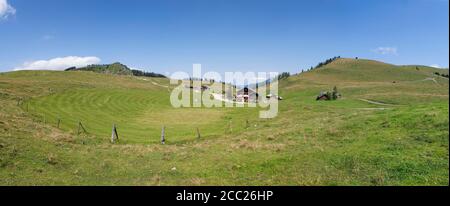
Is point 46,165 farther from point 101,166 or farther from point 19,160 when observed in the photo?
point 101,166

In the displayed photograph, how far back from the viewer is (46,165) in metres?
21.8

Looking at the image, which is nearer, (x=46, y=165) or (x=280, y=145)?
(x=46, y=165)

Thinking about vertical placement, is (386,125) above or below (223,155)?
above

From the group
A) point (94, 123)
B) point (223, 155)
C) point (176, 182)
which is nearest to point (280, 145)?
point (223, 155)

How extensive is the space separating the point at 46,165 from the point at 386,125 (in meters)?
26.0

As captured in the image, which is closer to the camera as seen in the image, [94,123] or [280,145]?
[280,145]

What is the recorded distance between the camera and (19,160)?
2205cm

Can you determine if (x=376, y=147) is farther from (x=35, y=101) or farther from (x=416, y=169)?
(x=35, y=101)

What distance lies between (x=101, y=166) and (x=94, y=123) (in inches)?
1299

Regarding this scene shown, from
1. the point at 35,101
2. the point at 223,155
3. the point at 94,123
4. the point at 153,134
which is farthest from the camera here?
the point at 35,101

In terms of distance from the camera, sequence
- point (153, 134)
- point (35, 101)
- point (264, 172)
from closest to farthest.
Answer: point (264, 172) → point (153, 134) → point (35, 101)
